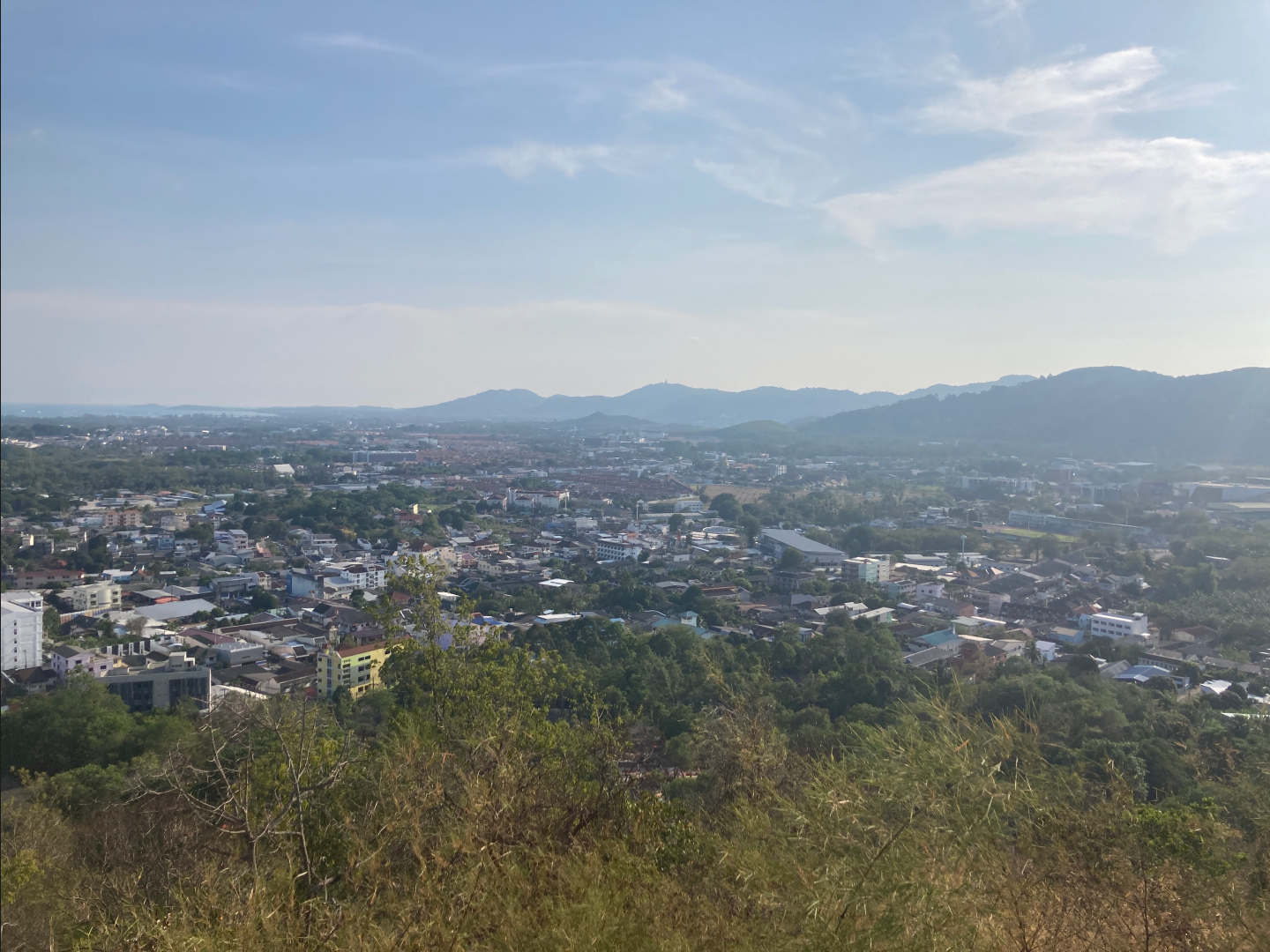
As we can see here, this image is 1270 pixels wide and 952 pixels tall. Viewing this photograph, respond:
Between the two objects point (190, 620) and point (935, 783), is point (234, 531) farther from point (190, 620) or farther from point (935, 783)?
point (935, 783)

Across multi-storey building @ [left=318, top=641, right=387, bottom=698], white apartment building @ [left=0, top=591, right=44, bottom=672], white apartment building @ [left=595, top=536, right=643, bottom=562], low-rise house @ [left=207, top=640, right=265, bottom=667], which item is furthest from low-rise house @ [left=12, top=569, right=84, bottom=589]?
white apartment building @ [left=595, top=536, right=643, bottom=562]

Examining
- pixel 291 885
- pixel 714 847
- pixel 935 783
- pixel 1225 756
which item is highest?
pixel 935 783

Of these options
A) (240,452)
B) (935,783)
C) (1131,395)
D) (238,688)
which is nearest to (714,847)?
(935,783)

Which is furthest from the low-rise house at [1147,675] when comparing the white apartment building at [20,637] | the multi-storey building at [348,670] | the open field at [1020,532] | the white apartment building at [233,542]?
the white apartment building at [233,542]

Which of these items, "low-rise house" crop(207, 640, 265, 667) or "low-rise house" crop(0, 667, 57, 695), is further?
"low-rise house" crop(207, 640, 265, 667)

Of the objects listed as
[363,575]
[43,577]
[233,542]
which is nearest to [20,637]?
[43,577]

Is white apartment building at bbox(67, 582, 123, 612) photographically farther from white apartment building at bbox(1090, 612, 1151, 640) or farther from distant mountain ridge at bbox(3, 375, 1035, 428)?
distant mountain ridge at bbox(3, 375, 1035, 428)

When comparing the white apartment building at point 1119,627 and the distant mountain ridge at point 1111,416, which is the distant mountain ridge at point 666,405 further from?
the white apartment building at point 1119,627
